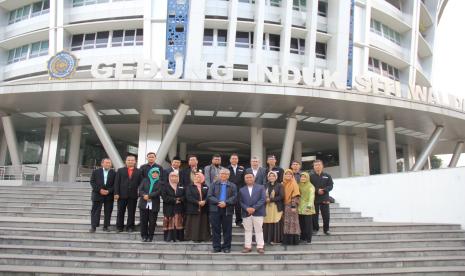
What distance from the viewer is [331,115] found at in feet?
62.0

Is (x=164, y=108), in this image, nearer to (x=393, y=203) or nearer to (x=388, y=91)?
(x=388, y=91)

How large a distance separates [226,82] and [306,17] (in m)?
9.97

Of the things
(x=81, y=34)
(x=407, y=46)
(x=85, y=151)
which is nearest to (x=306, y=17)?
(x=407, y=46)

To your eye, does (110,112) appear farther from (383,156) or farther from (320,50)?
(383,156)

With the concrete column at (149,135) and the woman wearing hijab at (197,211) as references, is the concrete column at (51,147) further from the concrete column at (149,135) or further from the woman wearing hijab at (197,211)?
the woman wearing hijab at (197,211)

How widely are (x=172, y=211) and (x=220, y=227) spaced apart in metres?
1.00

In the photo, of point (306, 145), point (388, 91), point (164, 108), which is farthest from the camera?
point (306, 145)

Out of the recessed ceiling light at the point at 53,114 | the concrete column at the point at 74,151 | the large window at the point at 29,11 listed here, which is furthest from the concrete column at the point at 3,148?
the large window at the point at 29,11

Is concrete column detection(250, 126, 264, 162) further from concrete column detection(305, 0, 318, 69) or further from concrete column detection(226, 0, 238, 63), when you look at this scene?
concrete column detection(305, 0, 318, 69)

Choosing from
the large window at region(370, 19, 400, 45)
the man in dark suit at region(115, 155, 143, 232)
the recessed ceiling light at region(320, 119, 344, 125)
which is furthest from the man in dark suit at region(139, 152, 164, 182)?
the large window at region(370, 19, 400, 45)

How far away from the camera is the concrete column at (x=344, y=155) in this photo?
76.7ft

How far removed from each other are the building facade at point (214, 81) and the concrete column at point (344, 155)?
0.20 feet

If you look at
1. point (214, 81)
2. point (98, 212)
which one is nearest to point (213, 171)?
point (98, 212)

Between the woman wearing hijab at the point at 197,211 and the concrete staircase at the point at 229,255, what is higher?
the woman wearing hijab at the point at 197,211
